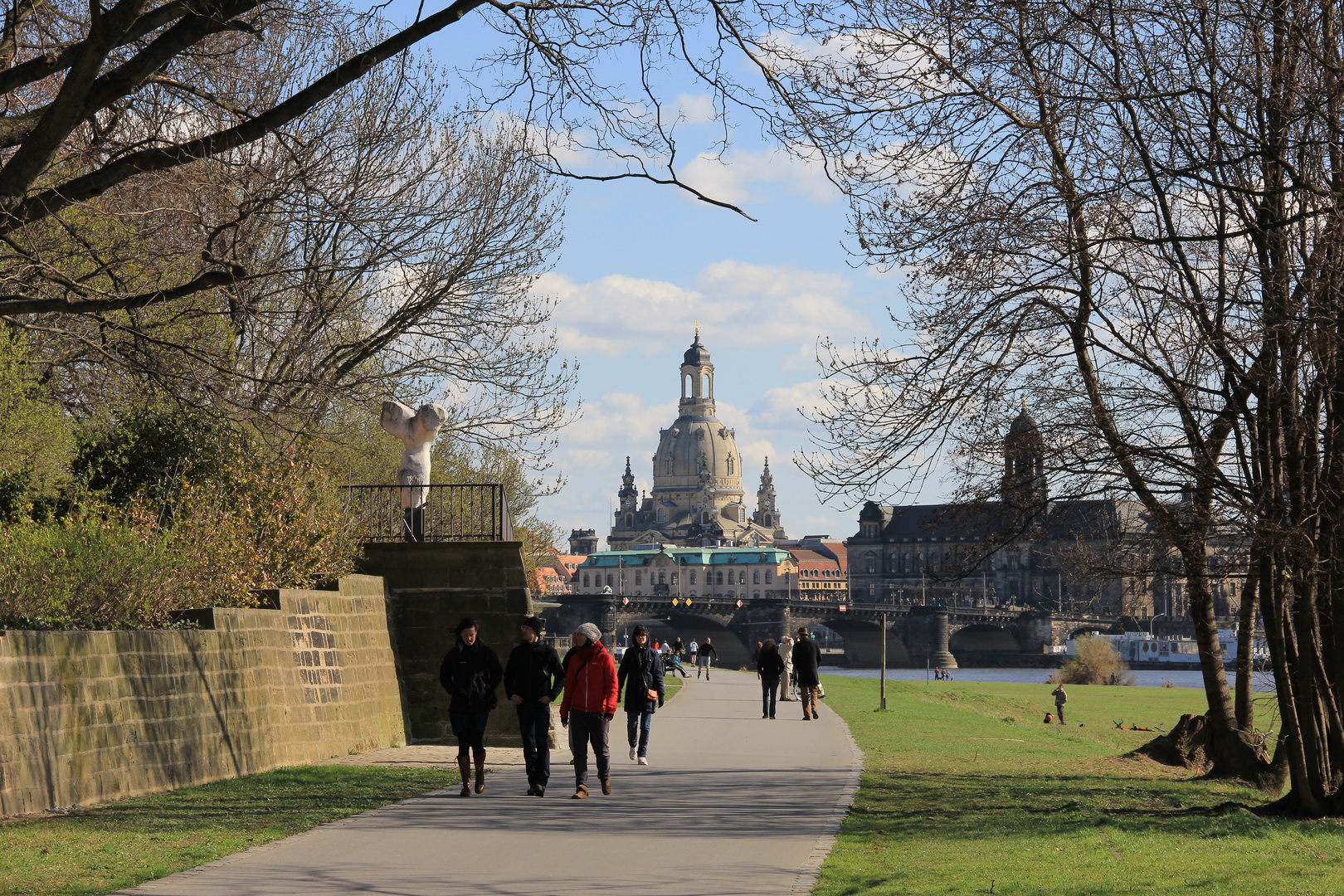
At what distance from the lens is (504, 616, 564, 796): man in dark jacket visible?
12.6m

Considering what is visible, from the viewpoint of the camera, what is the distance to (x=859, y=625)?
12656 cm

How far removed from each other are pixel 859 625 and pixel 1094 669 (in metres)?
43.9

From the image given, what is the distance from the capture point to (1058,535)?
637 inches

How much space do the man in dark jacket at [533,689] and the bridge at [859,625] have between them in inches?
4020

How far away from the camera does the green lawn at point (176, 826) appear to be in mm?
8320

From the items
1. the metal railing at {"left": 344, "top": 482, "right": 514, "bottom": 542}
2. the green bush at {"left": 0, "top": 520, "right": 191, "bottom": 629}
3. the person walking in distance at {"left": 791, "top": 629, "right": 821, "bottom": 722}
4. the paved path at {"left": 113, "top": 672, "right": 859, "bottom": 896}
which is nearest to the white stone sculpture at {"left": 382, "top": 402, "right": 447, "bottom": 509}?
the metal railing at {"left": 344, "top": 482, "right": 514, "bottom": 542}

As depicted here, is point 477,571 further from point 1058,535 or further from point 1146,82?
point 1146,82

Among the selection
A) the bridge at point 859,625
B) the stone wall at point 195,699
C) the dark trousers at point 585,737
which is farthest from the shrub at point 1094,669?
the dark trousers at point 585,737

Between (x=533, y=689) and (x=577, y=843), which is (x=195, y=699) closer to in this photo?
(x=533, y=689)

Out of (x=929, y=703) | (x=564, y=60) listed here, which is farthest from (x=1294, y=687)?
(x=929, y=703)

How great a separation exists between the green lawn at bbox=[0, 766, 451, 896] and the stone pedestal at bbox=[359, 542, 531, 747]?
5.14 meters

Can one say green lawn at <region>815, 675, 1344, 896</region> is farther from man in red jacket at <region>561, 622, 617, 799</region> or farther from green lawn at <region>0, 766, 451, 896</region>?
green lawn at <region>0, 766, 451, 896</region>

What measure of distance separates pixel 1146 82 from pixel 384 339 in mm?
13378

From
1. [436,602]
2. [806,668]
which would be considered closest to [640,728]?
[436,602]
